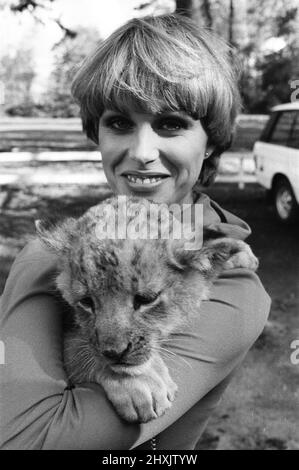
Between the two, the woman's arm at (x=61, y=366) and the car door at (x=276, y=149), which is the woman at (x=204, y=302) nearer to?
the woman's arm at (x=61, y=366)

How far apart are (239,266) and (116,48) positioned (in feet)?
2.92

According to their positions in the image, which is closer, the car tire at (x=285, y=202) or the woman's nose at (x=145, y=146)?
the woman's nose at (x=145, y=146)

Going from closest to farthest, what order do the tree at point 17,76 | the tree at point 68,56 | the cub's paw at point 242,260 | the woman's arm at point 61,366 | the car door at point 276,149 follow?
the woman's arm at point 61,366
the cub's paw at point 242,260
the tree at point 68,56
the car door at point 276,149
the tree at point 17,76

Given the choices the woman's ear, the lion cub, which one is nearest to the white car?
the woman's ear

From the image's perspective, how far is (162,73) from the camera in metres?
1.98

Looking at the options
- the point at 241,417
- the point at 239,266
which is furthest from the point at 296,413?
the point at 239,266

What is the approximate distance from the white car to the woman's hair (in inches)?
264

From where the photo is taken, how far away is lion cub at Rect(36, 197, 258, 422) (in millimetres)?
1668

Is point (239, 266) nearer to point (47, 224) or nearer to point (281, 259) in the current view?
point (47, 224)

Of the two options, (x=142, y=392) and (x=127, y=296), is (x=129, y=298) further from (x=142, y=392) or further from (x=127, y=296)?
(x=142, y=392)

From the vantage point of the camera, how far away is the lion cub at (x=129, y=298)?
5.47 feet

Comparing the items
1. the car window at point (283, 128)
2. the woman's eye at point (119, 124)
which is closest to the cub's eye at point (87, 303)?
the woman's eye at point (119, 124)

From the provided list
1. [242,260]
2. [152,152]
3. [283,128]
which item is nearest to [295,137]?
[283,128]

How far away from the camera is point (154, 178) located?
2.04m
